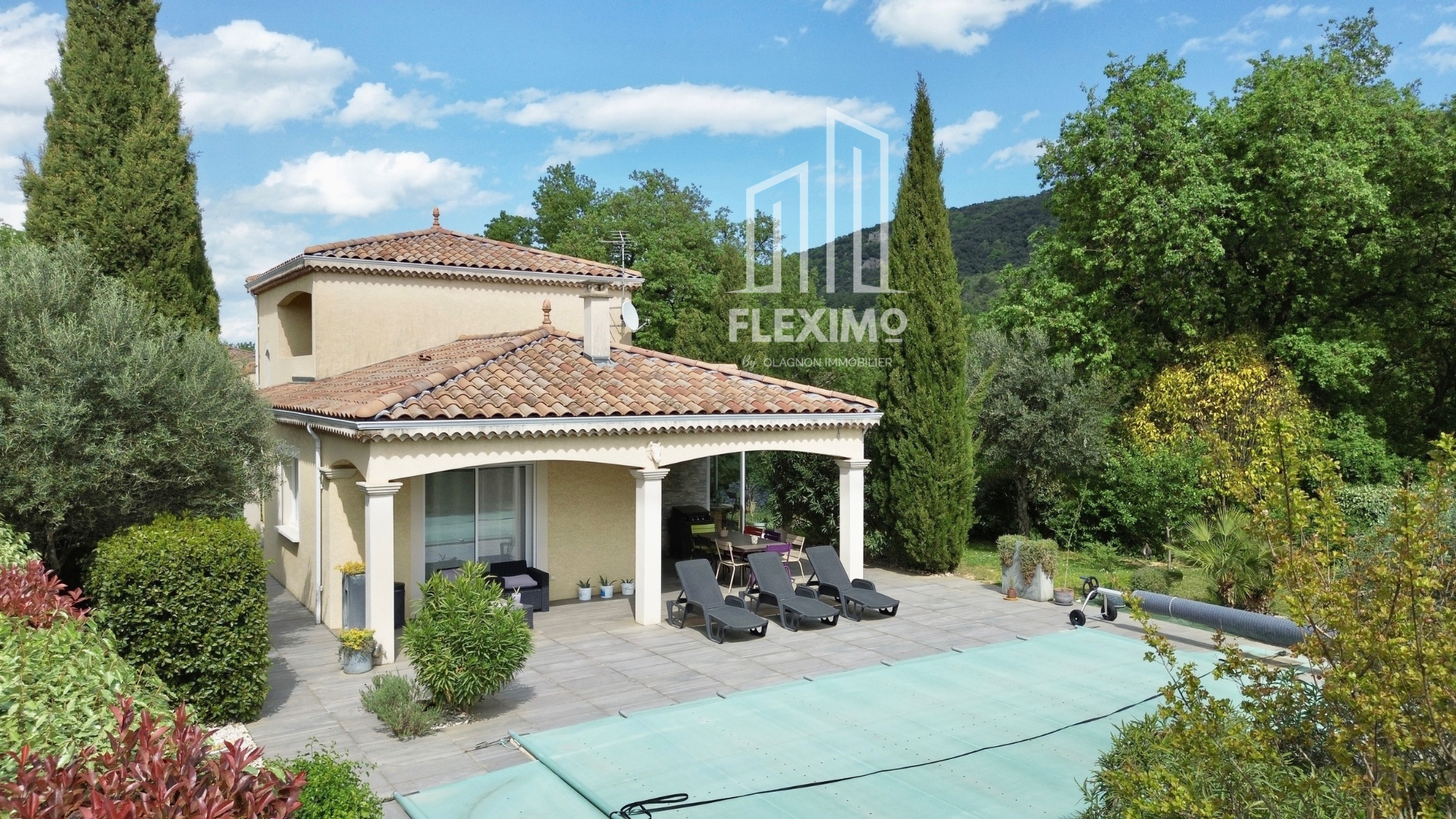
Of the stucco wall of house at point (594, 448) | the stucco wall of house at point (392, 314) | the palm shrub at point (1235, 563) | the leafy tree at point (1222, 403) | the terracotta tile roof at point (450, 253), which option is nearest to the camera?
the stucco wall of house at point (594, 448)

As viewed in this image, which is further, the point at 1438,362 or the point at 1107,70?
the point at 1438,362

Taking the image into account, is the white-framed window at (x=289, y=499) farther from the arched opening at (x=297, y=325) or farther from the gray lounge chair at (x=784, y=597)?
the gray lounge chair at (x=784, y=597)

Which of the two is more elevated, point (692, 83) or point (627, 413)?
point (692, 83)

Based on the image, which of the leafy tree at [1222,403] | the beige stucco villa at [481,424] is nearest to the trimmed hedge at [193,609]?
the beige stucco villa at [481,424]

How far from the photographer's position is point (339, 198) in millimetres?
35469

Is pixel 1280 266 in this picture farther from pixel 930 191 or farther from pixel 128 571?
pixel 128 571

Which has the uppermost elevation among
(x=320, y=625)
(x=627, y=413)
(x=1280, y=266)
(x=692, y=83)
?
(x=692, y=83)

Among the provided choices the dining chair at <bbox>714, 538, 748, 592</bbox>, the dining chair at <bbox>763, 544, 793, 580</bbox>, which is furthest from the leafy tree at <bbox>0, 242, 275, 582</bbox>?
the dining chair at <bbox>763, 544, 793, 580</bbox>

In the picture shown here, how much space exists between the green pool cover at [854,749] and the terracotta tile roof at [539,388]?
5.16m

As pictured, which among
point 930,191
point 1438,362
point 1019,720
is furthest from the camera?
point 1438,362

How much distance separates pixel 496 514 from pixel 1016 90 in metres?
19.5

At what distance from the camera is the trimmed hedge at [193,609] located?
31.1 feet

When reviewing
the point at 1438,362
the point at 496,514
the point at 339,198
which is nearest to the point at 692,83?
the point at 339,198

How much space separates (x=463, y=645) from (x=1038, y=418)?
15958mm
